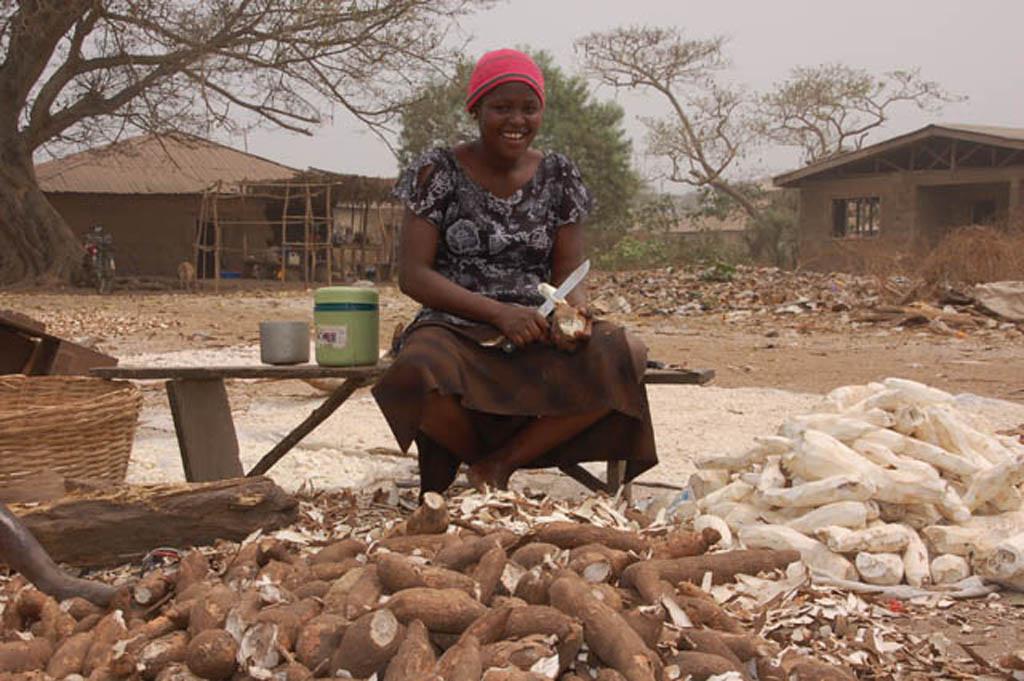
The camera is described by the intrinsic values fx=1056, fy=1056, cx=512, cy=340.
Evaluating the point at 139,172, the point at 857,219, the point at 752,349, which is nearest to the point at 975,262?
the point at 752,349

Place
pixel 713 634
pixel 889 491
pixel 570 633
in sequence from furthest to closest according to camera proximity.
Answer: pixel 889 491
pixel 713 634
pixel 570 633

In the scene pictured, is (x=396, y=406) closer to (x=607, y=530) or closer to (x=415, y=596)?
(x=607, y=530)

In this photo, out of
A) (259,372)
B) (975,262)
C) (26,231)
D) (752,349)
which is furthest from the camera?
(26,231)

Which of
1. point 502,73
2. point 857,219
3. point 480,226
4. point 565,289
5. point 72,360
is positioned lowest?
point 72,360

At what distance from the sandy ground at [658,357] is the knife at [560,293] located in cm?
98

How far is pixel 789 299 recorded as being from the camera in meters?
12.8

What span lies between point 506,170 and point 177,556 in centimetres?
154

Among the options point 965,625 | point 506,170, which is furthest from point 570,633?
point 506,170

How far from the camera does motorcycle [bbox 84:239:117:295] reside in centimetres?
1620

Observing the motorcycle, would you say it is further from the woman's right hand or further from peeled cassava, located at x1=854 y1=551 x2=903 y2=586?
peeled cassava, located at x1=854 y1=551 x2=903 y2=586

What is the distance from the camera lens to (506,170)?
3.33 meters

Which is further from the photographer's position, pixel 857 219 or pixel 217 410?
pixel 857 219

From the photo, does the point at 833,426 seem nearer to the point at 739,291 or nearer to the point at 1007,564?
the point at 1007,564

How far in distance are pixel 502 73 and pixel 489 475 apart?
3.85 ft
